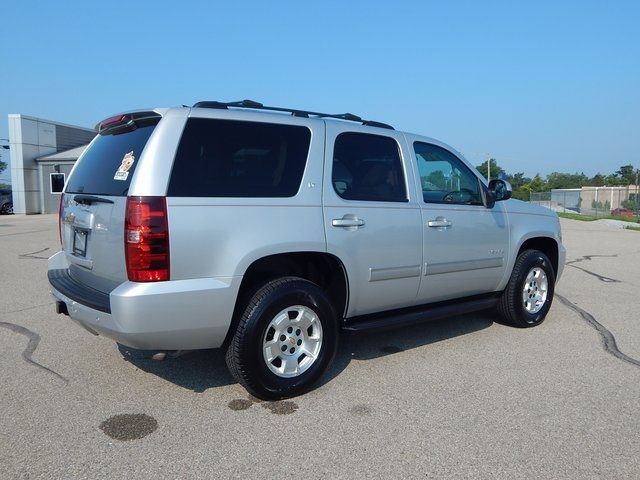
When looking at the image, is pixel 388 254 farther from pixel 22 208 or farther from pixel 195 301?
pixel 22 208

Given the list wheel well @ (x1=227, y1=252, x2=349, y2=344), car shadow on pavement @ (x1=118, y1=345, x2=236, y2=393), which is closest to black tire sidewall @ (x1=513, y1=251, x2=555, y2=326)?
wheel well @ (x1=227, y1=252, x2=349, y2=344)

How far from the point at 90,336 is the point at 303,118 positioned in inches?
116

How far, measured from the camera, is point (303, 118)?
409 cm

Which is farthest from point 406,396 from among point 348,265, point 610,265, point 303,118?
point 610,265

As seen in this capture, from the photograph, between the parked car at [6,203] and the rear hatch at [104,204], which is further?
the parked car at [6,203]

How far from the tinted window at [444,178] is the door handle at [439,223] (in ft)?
0.58

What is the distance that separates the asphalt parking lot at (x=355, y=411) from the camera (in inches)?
114

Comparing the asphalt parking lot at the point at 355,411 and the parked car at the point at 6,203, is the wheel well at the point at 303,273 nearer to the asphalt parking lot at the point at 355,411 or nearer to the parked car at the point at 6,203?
the asphalt parking lot at the point at 355,411

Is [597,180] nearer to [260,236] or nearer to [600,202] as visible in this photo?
[600,202]

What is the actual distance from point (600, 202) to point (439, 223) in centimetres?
3813

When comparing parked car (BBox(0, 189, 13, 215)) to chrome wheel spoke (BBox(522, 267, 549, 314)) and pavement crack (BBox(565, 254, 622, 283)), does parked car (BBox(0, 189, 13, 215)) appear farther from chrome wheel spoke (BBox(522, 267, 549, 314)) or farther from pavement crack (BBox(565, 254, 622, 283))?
chrome wheel spoke (BBox(522, 267, 549, 314))

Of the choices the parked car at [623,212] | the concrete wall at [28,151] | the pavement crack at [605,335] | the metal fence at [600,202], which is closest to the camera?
the pavement crack at [605,335]

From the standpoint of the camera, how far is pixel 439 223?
4.65m

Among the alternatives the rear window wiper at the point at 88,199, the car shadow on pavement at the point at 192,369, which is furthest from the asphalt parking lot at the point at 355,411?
the rear window wiper at the point at 88,199
